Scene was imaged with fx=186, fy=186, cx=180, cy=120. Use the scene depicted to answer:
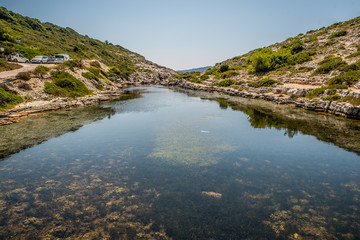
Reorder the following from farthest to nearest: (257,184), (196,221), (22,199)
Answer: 1. (257,184)
2. (22,199)
3. (196,221)

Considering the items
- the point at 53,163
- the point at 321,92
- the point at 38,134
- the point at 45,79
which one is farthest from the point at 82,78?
the point at 321,92

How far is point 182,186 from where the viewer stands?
11656 mm

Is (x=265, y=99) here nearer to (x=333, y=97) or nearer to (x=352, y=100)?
(x=333, y=97)

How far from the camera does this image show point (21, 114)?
1077 inches

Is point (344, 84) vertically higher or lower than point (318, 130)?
higher

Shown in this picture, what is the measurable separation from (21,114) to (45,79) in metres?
16.5

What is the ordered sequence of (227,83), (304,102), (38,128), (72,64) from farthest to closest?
1. (227,83)
2. (72,64)
3. (304,102)
4. (38,128)

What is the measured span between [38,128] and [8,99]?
12.0m

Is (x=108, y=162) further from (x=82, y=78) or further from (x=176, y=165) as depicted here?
(x=82, y=78)

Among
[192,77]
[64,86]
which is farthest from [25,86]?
[192,77]

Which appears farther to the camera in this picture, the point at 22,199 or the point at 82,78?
the point at 82,78

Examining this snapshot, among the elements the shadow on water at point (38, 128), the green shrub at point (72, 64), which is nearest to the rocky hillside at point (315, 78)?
the shadow on water at point (38, 128)

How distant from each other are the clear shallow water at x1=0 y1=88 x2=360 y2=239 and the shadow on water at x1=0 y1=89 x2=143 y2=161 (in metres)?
0.42

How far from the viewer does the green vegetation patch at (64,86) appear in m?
39.2
